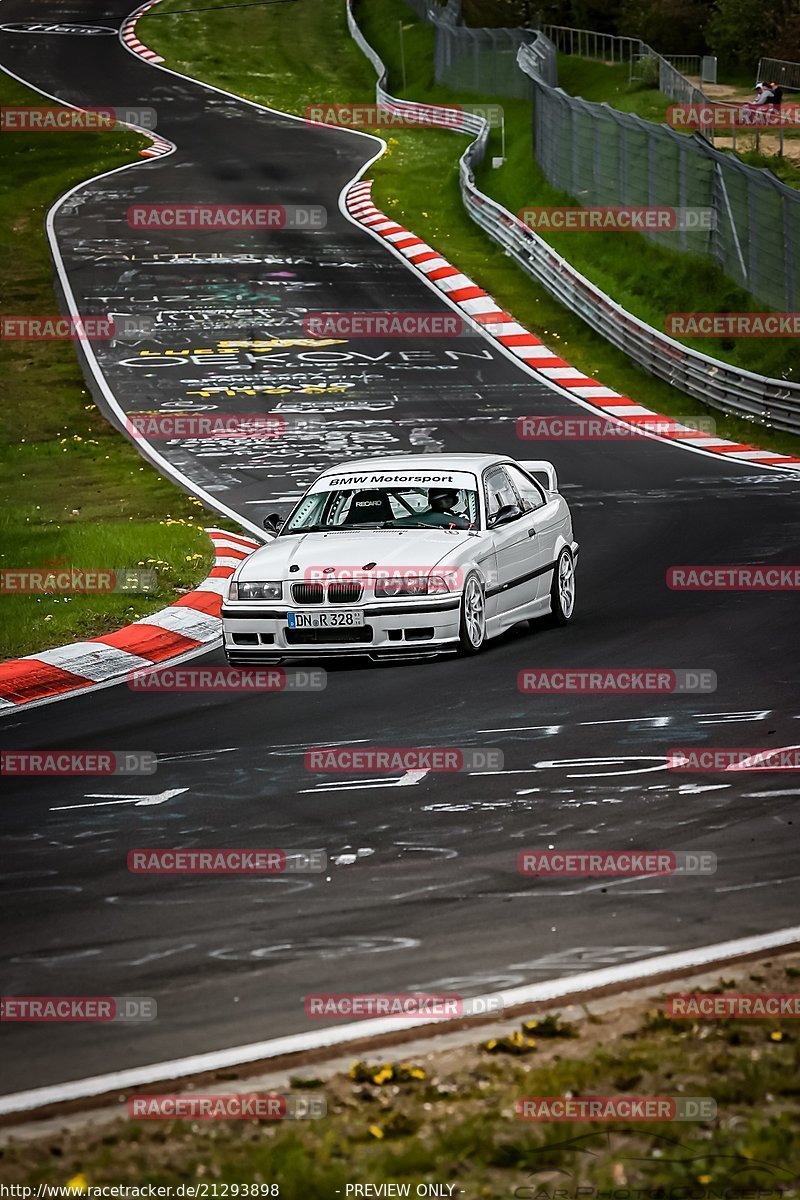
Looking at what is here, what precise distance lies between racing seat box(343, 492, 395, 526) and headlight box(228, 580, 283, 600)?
122 cm

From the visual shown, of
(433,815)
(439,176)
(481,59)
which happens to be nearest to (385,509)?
(433,815)

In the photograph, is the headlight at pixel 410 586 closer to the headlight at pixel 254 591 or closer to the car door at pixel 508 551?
the headlight at pixel 254 591

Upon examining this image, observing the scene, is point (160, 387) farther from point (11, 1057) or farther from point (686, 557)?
point (11, 1057)

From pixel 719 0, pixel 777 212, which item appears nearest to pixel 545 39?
pixel 719 0

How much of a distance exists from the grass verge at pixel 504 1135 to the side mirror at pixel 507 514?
792 centimetres

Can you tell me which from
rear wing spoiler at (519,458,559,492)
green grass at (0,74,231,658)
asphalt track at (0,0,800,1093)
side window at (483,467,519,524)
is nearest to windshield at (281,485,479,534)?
side window at (483,467,519,524)

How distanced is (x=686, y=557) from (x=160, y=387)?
12.8 m

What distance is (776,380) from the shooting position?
24734 millimetres

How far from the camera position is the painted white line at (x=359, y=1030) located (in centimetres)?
556

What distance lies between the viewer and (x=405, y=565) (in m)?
12.4

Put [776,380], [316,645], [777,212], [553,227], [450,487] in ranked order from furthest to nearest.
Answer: [553,227], [777,212], [776,380], [450,487], [316,645]

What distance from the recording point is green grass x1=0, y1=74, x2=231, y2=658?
49.2 ft

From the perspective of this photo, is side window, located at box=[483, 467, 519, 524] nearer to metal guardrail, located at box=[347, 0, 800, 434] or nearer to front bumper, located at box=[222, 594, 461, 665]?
front bumper, located at box=[222, 594, 461, 665]

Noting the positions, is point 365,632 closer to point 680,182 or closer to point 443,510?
point 443,510
